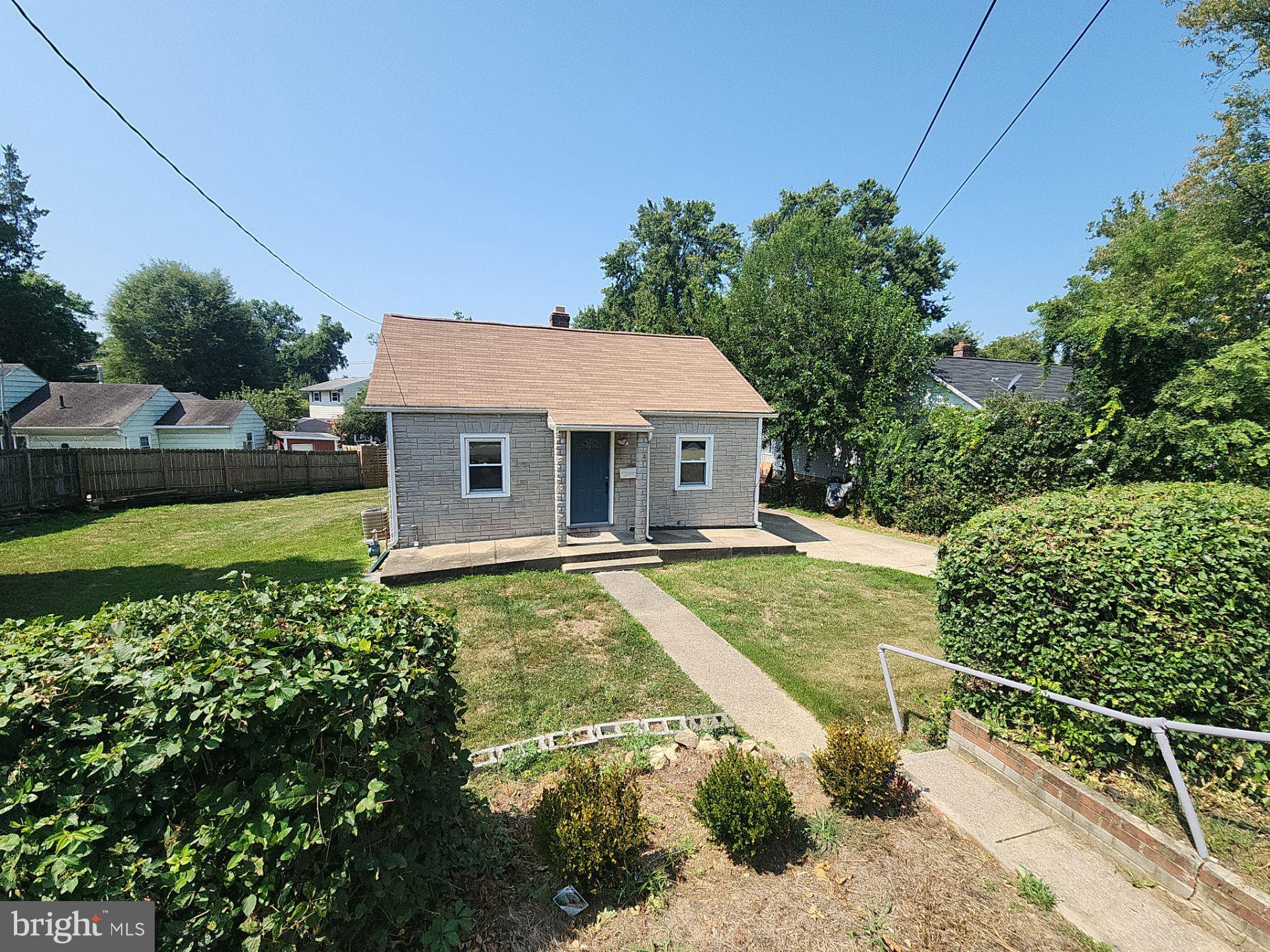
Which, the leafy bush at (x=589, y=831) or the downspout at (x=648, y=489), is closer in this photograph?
the leafy bush at (x=589, y=831)

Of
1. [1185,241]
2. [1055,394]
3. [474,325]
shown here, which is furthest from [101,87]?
[1055,394]

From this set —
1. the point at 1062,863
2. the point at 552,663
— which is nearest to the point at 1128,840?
the point at 1062,863

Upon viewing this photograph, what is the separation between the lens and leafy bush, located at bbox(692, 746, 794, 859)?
296cm

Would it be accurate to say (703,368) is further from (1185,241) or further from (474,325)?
(1185,241)

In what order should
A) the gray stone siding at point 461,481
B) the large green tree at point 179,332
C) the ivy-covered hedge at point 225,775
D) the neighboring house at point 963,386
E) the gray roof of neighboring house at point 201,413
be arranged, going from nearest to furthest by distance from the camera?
the ivy-covered hedge at point 225,775 < the gray stone siding at point 461,481 < the neighboring house at point 963,386 < the gray roof of neighboring house at point 201,413 < the large green tree at point 179,332

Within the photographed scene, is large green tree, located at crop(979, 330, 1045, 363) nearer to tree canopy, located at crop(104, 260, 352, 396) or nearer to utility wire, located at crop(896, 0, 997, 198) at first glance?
utility wire, located at crop(896, 0, 997, 198)

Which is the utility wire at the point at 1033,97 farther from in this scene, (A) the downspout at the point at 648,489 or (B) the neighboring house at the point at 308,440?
(B) the neighboring house at the point at 308,440

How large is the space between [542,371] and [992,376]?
62.3ft

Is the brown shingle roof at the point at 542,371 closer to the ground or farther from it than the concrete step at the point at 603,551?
farther from it

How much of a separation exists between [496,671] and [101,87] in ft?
25.7

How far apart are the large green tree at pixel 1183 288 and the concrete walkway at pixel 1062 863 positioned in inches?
422

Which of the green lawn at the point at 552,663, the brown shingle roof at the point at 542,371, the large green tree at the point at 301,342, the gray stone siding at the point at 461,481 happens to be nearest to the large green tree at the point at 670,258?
the brown shingle roof at the point at 542,371

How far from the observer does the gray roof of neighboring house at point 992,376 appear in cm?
1872

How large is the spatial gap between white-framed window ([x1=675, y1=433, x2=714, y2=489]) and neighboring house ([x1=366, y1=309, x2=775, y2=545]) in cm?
3
